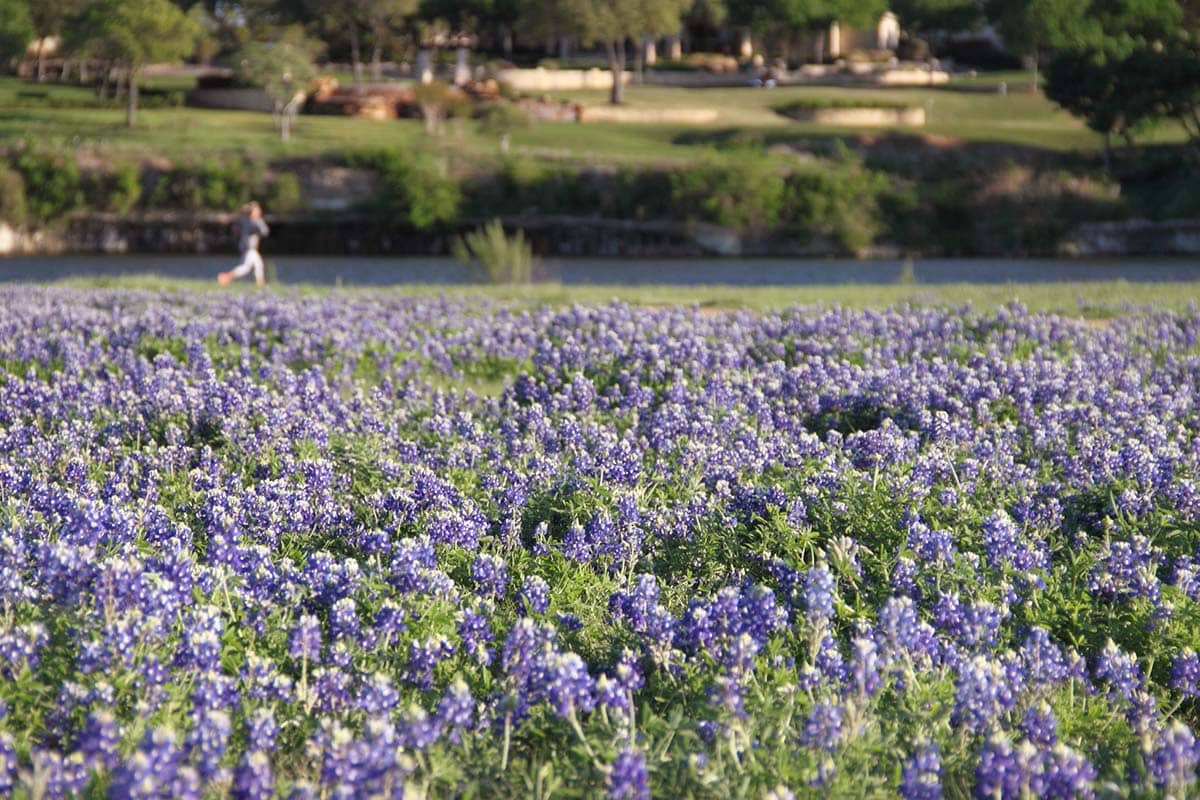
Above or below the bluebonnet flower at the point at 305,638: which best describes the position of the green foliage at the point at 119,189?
above

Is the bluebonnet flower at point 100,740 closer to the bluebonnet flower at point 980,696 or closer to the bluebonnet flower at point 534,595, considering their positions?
the bluebonnet flower at point 534,595

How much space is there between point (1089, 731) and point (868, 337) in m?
7.81

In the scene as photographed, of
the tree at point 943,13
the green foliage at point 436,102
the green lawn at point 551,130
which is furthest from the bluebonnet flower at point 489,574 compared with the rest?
the tree at point 943,13

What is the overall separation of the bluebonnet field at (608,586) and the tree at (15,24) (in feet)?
217

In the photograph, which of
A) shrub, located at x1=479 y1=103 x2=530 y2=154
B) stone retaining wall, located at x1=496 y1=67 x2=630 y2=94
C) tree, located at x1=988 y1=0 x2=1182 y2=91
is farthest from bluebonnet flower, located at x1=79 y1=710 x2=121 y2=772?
stone retaining wall, located at x1=496 y1=67 x2=630 y2=94

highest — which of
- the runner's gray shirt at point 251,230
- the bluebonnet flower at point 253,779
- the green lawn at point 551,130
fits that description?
the green lawn at point 551,130

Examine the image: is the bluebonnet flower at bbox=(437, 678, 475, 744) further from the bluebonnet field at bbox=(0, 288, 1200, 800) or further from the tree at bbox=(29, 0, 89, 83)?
the tree at bbox=(29, 0, 89, 83)

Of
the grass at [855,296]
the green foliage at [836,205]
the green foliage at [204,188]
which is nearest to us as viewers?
the grass at [855,296]

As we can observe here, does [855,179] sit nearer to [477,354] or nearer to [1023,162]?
[1023,162]

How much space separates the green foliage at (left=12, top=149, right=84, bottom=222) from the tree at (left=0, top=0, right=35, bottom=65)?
1761 centimetres

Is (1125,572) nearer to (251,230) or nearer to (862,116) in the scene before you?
(251,230)

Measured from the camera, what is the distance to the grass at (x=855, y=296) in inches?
627

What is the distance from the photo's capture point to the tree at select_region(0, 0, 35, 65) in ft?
223

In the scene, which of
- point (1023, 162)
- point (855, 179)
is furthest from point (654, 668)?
point (1023, 162)
